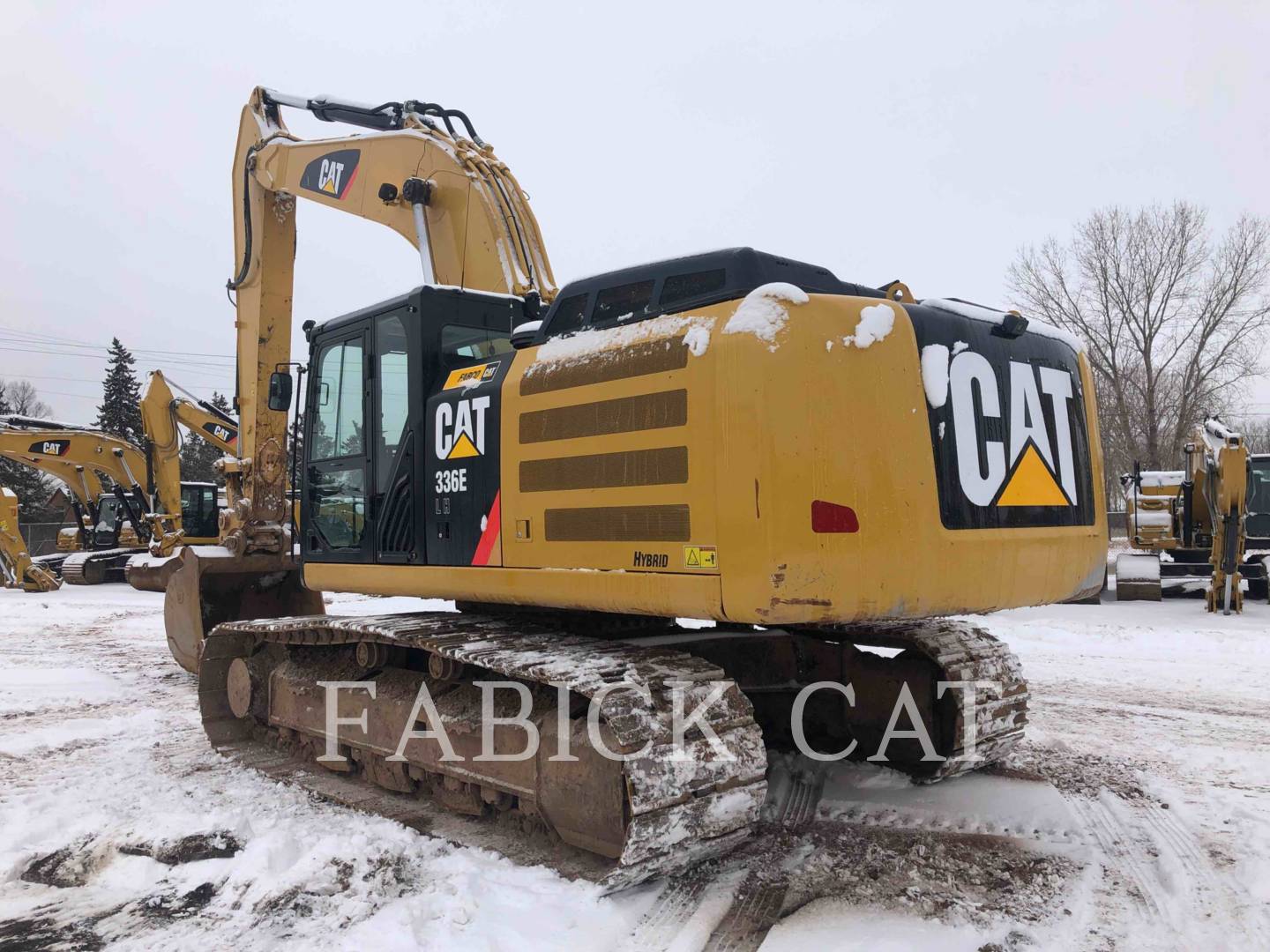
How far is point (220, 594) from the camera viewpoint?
7.95 metres

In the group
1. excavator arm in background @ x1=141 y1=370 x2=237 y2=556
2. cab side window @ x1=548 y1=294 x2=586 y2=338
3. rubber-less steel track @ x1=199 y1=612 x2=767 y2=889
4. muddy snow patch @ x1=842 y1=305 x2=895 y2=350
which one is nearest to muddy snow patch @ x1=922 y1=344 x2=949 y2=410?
muddy snow patch @ x1=842 y1=305 x2=895 y2=350

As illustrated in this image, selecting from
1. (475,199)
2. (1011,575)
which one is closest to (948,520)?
(1011,575)

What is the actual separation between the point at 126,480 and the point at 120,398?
32669 mm

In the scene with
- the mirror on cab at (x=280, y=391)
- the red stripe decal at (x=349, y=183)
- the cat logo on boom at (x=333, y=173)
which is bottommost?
the mirror on cab at (x=280, y=391)

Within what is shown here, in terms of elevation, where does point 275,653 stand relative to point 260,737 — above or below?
above

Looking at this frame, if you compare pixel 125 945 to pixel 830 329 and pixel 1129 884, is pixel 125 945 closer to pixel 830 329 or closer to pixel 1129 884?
pixel 830 329

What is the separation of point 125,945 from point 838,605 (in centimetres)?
287

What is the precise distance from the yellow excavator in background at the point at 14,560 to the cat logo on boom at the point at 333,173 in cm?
1497

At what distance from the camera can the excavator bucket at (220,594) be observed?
25.3 feet

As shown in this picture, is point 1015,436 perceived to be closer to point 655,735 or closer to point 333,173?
point 655,735

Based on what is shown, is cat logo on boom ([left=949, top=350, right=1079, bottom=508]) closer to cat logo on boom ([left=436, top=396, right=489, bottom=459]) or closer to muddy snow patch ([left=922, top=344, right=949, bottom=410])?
muddy snow patch ([left=922, top=344, right=949, bottom=410])

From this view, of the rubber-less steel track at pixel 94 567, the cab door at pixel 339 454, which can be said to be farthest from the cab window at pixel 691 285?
the rubber-less steel track at pixel 94 567

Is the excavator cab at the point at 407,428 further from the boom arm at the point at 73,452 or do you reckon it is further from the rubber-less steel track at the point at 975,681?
the boom arm at the point at 73,452

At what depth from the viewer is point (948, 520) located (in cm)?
368
